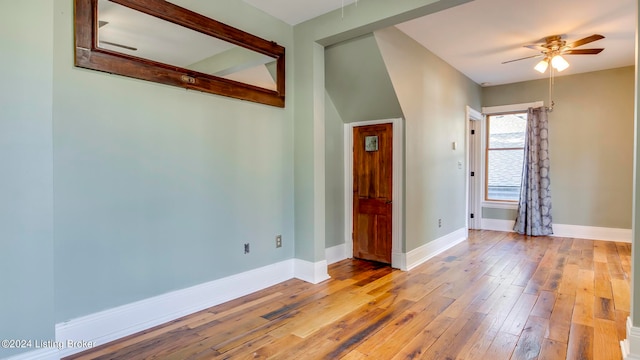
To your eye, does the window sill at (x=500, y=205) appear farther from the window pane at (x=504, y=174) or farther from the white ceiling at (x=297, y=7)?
the white ceiling at (x=297, y=7)

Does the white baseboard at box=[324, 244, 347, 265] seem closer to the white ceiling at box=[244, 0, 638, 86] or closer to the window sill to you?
the white ceiling at box=[244, 0, 638, 86]

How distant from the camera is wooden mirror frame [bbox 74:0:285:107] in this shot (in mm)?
2074

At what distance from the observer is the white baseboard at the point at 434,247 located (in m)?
3.97

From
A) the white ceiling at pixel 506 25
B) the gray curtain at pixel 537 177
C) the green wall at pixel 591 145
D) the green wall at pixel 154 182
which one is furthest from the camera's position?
the gray curtain at pixel 537 177

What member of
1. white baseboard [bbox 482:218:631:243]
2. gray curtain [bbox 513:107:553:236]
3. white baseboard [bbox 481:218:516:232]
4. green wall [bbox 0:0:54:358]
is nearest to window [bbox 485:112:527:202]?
gray curtain [bbox 513:107:553:236]

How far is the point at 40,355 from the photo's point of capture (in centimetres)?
182

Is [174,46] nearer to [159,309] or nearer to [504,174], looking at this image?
[159,309]

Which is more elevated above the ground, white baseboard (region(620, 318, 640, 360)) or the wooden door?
the wooden door

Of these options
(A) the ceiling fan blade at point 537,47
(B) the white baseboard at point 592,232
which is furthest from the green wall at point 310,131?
(B) the white baseboard at point 592,232

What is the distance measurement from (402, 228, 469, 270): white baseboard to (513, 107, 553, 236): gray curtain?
1290 millimetres

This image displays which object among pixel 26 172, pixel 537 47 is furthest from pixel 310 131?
pixel 537 47

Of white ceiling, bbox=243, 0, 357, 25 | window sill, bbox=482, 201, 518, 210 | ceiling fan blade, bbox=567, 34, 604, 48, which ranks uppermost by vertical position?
white ceiling, bbox=243, 0, 357, 25

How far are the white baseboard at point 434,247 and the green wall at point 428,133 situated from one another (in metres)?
0.07

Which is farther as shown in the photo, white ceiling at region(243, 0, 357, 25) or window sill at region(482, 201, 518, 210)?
window sill at region(482, 201, 518, 210)
